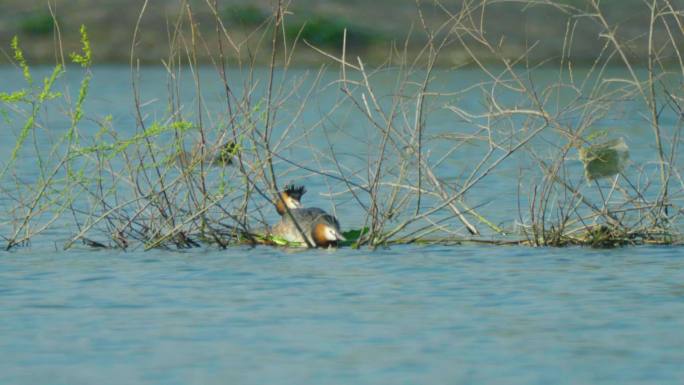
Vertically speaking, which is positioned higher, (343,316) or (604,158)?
(604,158)

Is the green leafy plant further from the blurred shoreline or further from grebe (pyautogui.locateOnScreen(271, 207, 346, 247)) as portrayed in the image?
grebe (pyautogui.locateOnScreen(271, 207, 346, 247))

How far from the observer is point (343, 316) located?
9.58 meters

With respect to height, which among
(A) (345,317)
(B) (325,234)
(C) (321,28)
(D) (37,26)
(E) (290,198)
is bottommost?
(A) (345,317)

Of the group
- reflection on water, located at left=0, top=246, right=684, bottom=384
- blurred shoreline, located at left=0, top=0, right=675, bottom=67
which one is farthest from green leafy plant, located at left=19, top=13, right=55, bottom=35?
reflection on water, located at left=0, top=246, right=684, bottom=384

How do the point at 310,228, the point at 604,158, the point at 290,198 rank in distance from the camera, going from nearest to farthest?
the point at 604,158 < the point at 310,228 < the point at 290,198

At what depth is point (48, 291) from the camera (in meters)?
10.6

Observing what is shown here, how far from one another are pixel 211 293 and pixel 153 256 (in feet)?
5.78

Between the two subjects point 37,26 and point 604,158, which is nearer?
point 604,158

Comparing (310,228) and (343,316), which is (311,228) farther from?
(343,316)

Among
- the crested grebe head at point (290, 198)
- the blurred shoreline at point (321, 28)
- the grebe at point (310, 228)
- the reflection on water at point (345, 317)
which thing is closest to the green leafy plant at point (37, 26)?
the blurred shoreline at point (321, 28)

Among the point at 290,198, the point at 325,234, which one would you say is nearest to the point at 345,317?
the point at 325,234

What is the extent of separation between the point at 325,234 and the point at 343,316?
304 cm

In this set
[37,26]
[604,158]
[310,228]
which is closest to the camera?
[604,158]

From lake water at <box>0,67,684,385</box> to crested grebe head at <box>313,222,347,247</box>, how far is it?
0.53 ft
